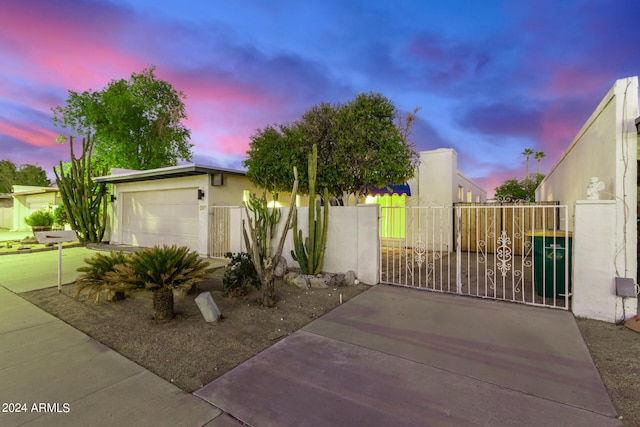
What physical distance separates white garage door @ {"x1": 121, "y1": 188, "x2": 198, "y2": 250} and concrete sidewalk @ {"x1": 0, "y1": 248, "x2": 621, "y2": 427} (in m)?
7.25

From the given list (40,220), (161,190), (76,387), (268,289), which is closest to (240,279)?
(268,289)

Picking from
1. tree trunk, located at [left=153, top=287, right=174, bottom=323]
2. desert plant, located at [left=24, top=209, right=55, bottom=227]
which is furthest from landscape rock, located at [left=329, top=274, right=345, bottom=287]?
desert plant, located at [left=24, top=209, right=55, bottom=227]

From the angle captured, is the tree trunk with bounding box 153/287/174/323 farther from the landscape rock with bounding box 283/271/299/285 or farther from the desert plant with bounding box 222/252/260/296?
the landscape rock with bounding box 283/271/299/285

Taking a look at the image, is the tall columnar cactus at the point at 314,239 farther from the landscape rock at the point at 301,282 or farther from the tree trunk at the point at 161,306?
the tree trunk at the point at 161,306

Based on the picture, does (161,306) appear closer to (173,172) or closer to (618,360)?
(618,360)

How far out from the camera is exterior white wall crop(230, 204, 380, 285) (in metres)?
6.78

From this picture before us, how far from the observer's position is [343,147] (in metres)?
9.08

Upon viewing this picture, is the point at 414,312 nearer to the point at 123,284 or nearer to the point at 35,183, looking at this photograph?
the point at 123,284

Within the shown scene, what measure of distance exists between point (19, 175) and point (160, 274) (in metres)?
54.3

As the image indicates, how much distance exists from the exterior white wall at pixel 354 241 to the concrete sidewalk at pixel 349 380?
2268 millimetres

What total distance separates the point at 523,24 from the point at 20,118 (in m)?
28.6

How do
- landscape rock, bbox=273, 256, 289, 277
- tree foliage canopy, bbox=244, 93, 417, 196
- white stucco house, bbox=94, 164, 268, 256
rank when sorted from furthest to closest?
white stucco house, bbox=94, 164, 268, 256 < tree foliage canopy, bbox=244, 93, 417, 196 < landscape rock, bbox=273, 256, 289, 277

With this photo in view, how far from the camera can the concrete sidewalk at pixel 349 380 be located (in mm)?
2395

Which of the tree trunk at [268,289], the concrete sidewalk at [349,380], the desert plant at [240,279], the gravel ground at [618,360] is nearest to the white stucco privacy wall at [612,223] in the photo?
the gravel ground at [618,360]
